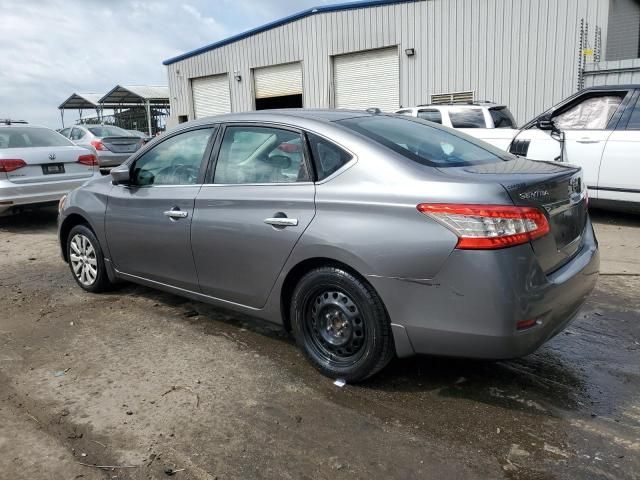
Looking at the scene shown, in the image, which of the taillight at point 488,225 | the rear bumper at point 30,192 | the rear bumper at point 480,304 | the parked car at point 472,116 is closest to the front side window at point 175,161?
the rear bumper at point 480,304

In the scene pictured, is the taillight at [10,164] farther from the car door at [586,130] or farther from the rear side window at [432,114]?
the car door at [586,130]

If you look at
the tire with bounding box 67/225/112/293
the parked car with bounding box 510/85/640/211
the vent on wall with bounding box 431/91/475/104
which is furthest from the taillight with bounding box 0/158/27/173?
the vent on wall with bounding box 431/91/475/104

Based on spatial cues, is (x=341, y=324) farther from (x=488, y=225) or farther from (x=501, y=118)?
(x=501, y=118)

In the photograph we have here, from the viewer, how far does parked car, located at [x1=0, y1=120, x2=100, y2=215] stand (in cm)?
780

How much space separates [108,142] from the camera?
1466 centimetres

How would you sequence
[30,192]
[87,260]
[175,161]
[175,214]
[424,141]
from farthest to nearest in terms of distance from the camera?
[30,192]
[87,260]
[175,161]
[175,214]
[424,141]

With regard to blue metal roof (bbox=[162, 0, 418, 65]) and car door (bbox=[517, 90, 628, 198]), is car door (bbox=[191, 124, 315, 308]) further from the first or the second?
blue metal roof (bbox=[162, 0, 418, 65])

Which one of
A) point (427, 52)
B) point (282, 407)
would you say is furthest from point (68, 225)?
point (427, 52)

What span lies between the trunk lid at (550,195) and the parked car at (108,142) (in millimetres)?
13037

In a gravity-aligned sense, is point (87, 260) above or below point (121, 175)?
below

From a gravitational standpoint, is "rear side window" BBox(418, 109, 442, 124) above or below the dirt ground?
above

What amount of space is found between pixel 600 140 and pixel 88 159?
24.6ft

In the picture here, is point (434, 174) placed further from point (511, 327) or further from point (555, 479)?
point (555, 479)

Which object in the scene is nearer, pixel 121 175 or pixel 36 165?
pixel 121 175
